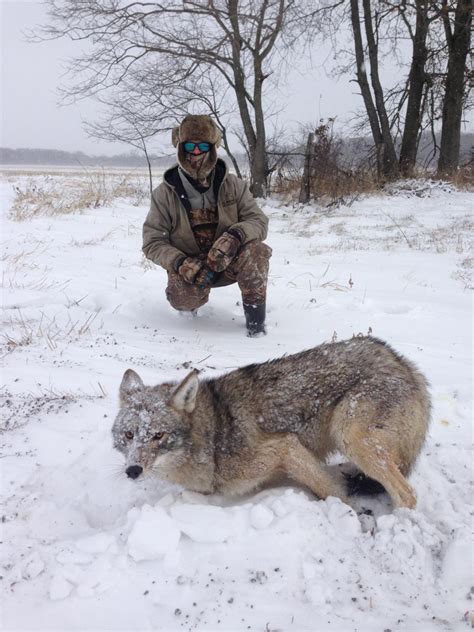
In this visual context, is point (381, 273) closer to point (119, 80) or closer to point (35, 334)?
point (35, 334)

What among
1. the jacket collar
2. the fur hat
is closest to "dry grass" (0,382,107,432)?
the jacket collar

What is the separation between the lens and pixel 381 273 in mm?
7465

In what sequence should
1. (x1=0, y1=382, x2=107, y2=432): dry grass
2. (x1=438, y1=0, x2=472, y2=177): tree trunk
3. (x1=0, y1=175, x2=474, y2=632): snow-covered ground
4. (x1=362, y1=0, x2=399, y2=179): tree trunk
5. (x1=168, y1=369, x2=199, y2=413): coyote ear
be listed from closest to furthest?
(x1=0, y1=175, x2=474, y2=632): snow-covered ground → (x1=168, y1=369, x2=199, y2=413): coyote ear → (x1=0, y1=382, x2=107, y2=432): dry grass → (x1=438, y1=0, x2=472, y2=177): tree trunk → (x1=362, y1=0, x2=399, y2=179): tree trunk

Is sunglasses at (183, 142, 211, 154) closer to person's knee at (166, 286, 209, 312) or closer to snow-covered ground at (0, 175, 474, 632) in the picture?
person's knee at (166, 286, 209, 312)

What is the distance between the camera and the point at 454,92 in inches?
619

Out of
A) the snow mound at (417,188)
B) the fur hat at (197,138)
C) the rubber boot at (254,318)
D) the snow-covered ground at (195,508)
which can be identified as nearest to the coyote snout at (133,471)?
the snow-covered ground at (195,508)

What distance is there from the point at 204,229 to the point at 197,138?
106 centimetres

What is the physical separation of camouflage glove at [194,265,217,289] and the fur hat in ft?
3.58

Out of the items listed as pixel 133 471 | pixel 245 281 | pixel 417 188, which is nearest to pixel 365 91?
pixel 417 188

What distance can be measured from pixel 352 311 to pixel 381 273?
1.99 metres

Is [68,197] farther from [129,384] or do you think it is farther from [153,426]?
[153,426]

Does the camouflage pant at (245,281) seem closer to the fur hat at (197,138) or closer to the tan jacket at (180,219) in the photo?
the tan jacket at (180,219)

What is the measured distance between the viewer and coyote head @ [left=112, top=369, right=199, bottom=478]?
2605 millimetres

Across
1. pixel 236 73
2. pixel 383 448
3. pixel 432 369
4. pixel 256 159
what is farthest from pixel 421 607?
pixel 236 73
